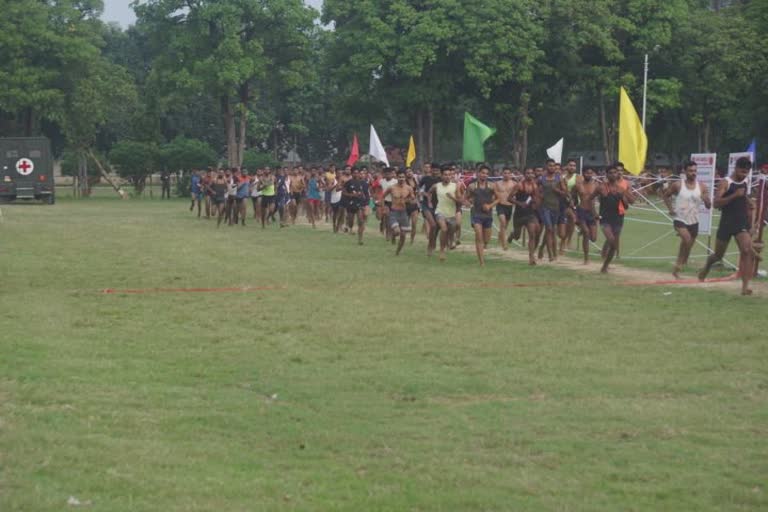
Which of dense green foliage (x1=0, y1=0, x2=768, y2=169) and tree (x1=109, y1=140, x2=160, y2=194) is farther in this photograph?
tree (x1=109, y1=140, x2=160, y2=194)

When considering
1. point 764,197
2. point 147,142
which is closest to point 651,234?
point 764,197

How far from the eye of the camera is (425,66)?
58.4m

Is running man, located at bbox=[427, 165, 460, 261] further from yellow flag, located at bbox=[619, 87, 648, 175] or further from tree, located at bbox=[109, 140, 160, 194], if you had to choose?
tree, located at bbox=[109, 140, 160, 194]

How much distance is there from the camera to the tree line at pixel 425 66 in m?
57.8

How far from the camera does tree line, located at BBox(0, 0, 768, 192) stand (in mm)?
57750

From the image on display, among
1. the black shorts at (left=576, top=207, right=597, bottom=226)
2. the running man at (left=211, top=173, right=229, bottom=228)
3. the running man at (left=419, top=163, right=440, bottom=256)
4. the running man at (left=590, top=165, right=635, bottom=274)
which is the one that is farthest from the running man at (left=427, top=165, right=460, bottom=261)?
the running man at (left=211, top=173, right=229, bottom=228)

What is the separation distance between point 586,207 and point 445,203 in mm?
2618

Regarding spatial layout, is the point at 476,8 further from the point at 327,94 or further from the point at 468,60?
the point at 327,94

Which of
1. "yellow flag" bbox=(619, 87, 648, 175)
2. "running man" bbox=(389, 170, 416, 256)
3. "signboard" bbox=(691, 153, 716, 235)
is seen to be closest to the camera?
"signboard" bbox=(691, 153, 716, 235)

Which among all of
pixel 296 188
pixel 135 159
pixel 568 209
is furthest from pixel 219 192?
pixel 135 159

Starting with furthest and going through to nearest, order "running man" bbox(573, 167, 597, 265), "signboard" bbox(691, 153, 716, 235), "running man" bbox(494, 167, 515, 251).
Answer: "running man" bbox(494, 167, 515, 251)
"running man" bbox(573, 167, 597, 265)
"signboard" bbox(691, 153, 716, 235)

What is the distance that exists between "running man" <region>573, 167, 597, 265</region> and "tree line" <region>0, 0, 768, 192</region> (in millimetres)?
35080

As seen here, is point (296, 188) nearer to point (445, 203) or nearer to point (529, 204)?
point (445, 203)

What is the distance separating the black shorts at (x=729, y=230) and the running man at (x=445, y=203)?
239 inches
